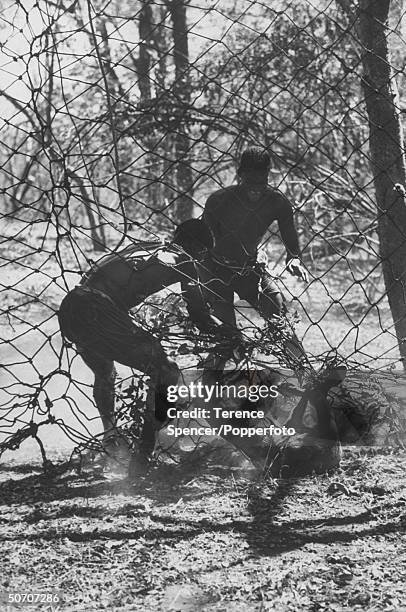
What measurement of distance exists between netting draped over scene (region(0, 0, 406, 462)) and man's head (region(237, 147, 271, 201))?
19cm

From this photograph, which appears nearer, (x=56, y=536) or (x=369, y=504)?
(x=56, y=536)

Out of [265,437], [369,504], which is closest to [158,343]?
[265,437]

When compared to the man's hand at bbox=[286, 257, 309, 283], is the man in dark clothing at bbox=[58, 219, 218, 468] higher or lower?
lower

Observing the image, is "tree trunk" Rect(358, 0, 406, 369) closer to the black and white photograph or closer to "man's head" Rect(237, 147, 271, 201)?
the black and white photograph

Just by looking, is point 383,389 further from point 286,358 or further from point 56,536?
point 56,536

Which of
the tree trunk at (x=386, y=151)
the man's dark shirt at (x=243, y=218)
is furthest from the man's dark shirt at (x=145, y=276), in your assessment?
the tree trunk at (x=386, y=151)

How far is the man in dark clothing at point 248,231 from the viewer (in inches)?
160

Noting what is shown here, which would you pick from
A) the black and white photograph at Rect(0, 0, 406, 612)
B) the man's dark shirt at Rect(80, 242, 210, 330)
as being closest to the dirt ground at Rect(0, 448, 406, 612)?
the black and white photograph at Rect(0, 0, 406, 612)

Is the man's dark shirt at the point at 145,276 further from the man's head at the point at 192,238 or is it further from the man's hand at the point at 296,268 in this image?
the man's hand at the point at 296,268

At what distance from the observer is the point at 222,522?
10.4 ft

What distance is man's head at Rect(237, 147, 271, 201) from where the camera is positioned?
4.37m

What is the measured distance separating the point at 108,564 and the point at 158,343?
1.16 m

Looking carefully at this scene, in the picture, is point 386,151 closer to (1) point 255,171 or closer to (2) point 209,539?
(1) point 255,171

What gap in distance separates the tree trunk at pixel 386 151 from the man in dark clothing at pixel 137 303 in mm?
949
